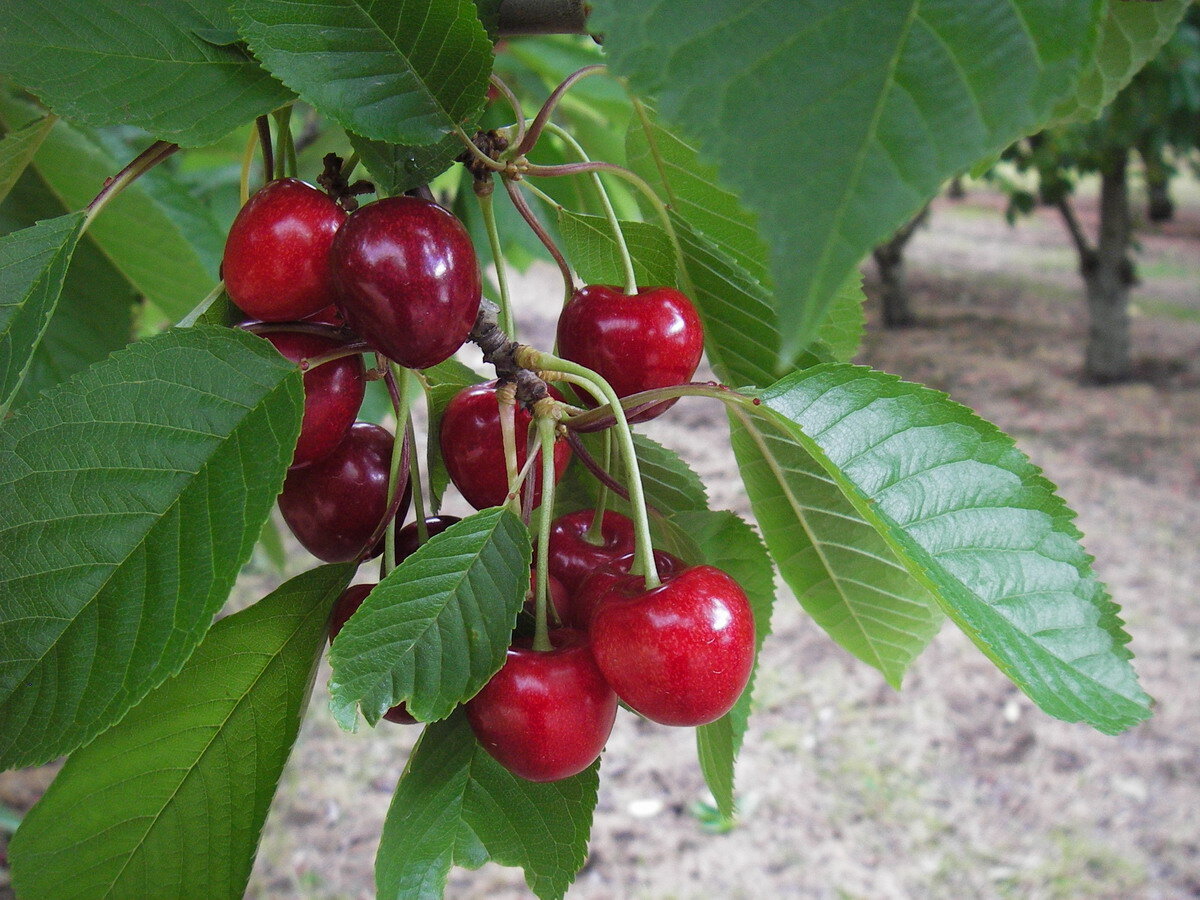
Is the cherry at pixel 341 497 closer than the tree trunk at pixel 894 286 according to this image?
Yes

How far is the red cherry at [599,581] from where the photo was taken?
611 mm

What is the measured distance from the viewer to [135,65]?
0.54m

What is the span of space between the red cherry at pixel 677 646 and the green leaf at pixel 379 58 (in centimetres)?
27

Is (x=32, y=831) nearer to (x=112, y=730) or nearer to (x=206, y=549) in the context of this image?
(x=112, y=730)

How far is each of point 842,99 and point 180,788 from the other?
54 cm

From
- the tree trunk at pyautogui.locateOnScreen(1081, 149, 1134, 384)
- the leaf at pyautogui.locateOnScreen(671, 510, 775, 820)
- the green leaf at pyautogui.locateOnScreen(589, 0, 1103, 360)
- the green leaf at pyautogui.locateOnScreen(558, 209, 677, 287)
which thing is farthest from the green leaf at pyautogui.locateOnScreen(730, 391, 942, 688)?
the tree trunk at pyautogui.locateOnScreen(1081, 149, 1134, 384)

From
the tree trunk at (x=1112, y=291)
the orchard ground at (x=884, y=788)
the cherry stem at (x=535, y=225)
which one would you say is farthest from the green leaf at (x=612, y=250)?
the tree trunk at (x=1112, y=291)

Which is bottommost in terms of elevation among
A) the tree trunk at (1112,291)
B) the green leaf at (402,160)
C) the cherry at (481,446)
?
the tree trunk at (1112,291)

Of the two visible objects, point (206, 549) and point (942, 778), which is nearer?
point (206, 549)

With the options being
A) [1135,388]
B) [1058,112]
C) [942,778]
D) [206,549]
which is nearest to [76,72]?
[206,549]

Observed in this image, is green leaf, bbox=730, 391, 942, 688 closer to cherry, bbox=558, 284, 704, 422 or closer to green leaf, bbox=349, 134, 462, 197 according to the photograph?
cherry, bbox=558, 284, 704, 422

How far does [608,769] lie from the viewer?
2.78 m

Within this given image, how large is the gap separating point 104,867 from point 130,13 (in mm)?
489

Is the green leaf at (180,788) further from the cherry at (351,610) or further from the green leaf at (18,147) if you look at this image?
the green leaf at (18,147)
